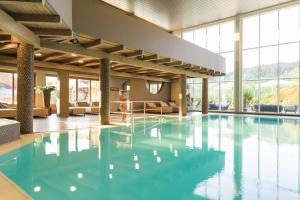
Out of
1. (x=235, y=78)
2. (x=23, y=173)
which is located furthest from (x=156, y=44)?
(x=235, y=78)

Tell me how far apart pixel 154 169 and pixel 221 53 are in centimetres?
1650

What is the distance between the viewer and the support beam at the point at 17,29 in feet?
16.4

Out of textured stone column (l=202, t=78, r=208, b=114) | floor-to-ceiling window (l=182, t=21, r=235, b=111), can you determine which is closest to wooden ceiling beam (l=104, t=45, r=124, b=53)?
textured stone column (l=202, t=78, r=208, b=114)

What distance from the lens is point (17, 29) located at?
5.57 metres

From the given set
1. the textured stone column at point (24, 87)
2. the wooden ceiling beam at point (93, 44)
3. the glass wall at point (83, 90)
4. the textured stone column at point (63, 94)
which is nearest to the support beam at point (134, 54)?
the wooden ceiling beam at point (93, 44)

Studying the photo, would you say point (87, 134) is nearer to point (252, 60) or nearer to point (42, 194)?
point (42, 194)

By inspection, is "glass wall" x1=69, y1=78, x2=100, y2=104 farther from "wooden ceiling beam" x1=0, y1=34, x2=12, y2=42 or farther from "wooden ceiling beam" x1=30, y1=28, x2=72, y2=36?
"wooden ceiling beam" x1=30, y1=28, x2=72, y2=36

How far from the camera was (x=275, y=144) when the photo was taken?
6.05m

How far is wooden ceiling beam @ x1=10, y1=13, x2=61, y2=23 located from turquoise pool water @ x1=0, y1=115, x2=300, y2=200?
9.21 feet

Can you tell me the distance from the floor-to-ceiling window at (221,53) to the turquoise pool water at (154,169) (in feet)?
40.9

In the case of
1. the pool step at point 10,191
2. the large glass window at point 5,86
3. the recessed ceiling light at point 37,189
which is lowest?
Result: the recessed ceiling light at point 37,189

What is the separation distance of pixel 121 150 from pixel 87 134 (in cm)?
237

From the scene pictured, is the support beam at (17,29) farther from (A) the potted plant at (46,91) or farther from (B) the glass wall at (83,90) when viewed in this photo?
(B) the glass wall at (83,90)

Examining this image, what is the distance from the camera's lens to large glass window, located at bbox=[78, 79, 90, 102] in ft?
56.3
